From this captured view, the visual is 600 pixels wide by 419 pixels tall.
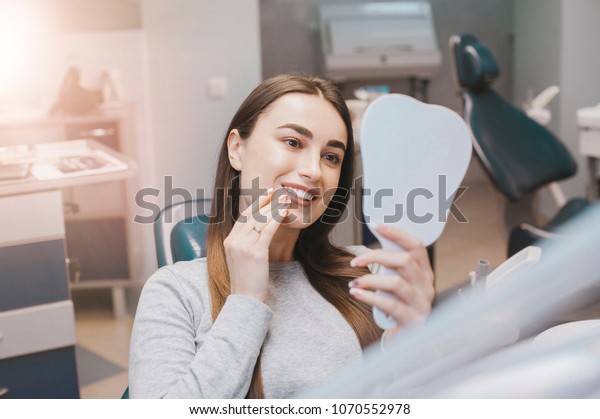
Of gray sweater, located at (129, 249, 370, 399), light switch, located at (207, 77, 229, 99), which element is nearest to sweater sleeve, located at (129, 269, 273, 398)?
gray sweater, located at (129, 249, 370, 399)

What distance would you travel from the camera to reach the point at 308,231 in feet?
3.31

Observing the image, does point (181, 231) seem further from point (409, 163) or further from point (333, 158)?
point (409, 163)

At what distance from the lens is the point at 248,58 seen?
1990mm

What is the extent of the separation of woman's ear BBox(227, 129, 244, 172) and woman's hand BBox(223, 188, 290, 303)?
0.11 metres

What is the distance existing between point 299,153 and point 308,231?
19 cm

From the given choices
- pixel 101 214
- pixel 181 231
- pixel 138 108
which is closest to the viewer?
pixel 181 231

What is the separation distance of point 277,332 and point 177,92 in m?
1.23

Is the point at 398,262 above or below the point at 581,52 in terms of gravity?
below

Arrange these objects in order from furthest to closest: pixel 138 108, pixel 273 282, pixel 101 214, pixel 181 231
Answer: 1. pixel 138 108
2. pixel 101 214
3. pixel 181 231
4. pixel 273 282

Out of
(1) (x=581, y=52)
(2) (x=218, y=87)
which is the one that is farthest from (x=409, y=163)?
(2) (x=218, y=87)

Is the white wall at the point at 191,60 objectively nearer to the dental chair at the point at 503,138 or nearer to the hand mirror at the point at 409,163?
the dental chair at the point at 503,138

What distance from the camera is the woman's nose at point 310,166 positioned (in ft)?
2.72
